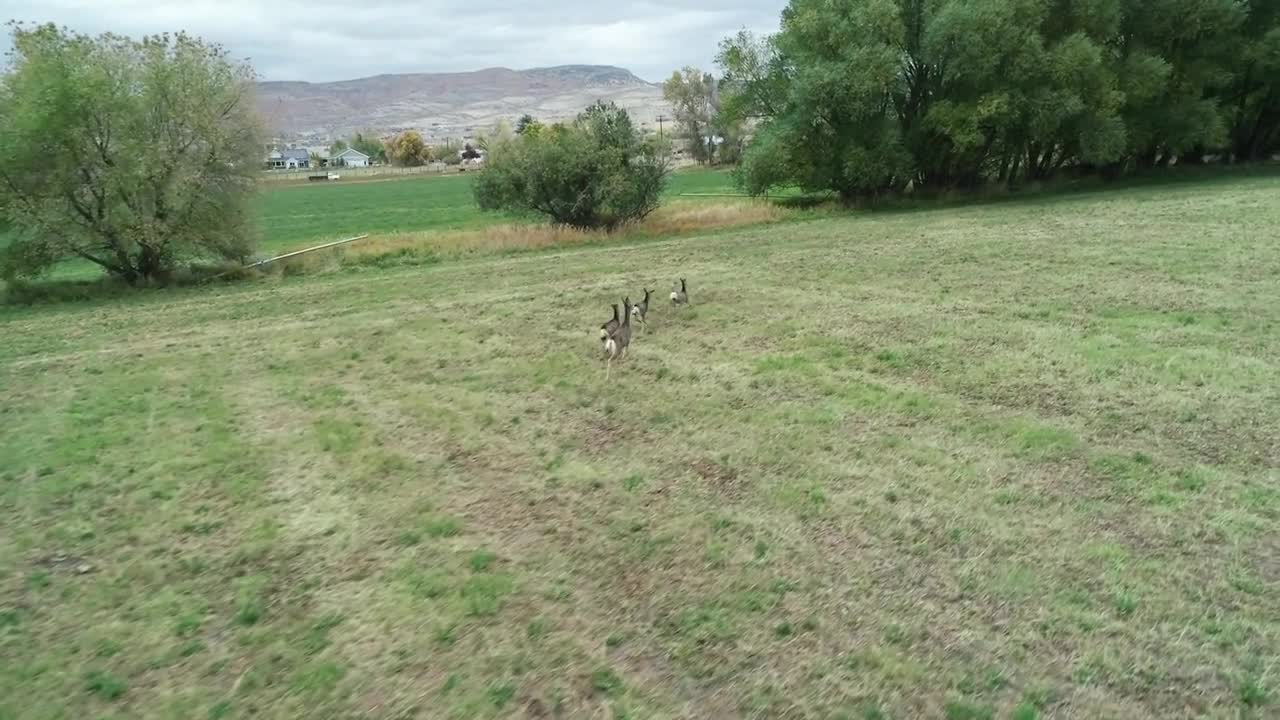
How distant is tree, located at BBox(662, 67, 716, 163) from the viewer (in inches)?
3627

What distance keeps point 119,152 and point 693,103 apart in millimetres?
86188

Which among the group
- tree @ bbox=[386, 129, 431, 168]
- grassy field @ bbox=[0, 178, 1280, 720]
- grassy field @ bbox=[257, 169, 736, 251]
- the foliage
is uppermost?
tree @ bbox=[386, 129, 431, 168]

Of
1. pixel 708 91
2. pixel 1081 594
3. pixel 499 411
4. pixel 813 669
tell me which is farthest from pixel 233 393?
pixel 708 91

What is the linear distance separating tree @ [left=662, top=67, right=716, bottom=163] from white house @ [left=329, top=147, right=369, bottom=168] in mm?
75263

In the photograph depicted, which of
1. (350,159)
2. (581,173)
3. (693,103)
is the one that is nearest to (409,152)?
(350,159)

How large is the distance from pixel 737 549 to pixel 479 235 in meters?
20.4

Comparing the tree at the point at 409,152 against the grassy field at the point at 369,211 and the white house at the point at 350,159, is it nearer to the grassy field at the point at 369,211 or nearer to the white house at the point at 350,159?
Answer: the white house at the point at 350,159

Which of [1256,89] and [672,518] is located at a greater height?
[1256,89]

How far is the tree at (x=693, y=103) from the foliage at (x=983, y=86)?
2391 inches

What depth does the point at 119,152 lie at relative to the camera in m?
18.5

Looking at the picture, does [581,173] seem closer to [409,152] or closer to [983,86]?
[983,86]

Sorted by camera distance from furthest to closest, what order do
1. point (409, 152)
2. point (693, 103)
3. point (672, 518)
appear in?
point (409, 152) → point (693, 103) → point (672, 518)

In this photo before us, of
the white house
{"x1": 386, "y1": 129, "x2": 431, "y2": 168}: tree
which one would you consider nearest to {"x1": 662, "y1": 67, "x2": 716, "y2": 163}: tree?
{"x1": 386, "y1": 129, "x2": 431, "y2": 168}: tree

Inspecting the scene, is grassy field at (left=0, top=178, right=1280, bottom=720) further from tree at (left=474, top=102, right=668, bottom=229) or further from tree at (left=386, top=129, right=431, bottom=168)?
tree at (left=386, top=129, right=431, bottom=168)
